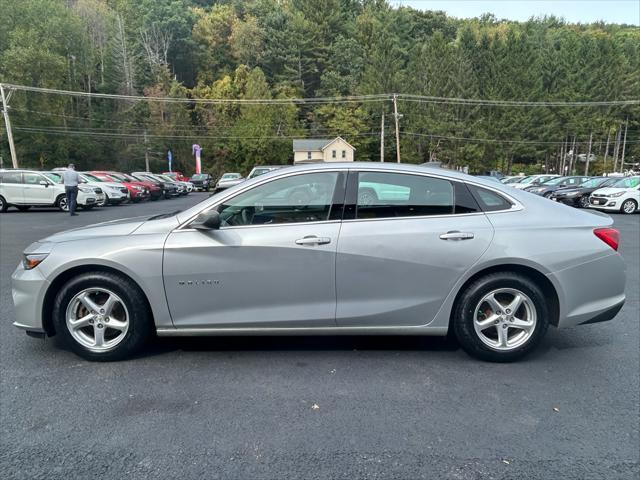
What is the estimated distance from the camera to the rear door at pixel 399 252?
11.3 ft

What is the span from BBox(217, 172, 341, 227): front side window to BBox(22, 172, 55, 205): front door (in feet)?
53.5

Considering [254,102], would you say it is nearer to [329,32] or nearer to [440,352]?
[329,32]

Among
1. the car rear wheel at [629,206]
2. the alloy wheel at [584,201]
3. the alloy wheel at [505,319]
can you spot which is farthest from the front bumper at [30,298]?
the alloy wheel at [584,201]

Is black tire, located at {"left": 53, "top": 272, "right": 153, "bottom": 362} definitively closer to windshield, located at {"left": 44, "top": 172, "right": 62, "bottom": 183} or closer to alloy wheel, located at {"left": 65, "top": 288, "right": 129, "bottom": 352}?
alloy wheel, located at {"left": 65, "top": 288, "right": 129, "bottom": 352}

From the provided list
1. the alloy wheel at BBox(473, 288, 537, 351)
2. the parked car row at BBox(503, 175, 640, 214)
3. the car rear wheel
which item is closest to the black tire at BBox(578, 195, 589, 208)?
the parked car row at BBox(503, 175, 640, 214)

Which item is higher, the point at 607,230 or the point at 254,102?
the point at 254,102

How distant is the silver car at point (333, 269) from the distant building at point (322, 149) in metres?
55.0

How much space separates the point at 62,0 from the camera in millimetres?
63094

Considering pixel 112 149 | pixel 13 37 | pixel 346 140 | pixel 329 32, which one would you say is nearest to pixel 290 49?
pixel 329 32

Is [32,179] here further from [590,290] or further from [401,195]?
[590,290]

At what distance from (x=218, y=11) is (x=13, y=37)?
40445 mm

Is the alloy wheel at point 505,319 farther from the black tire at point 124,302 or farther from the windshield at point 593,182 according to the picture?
the windshield at point 593,182

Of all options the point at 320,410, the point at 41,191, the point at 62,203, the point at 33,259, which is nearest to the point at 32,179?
the point at 41,191

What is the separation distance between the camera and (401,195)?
365cm
